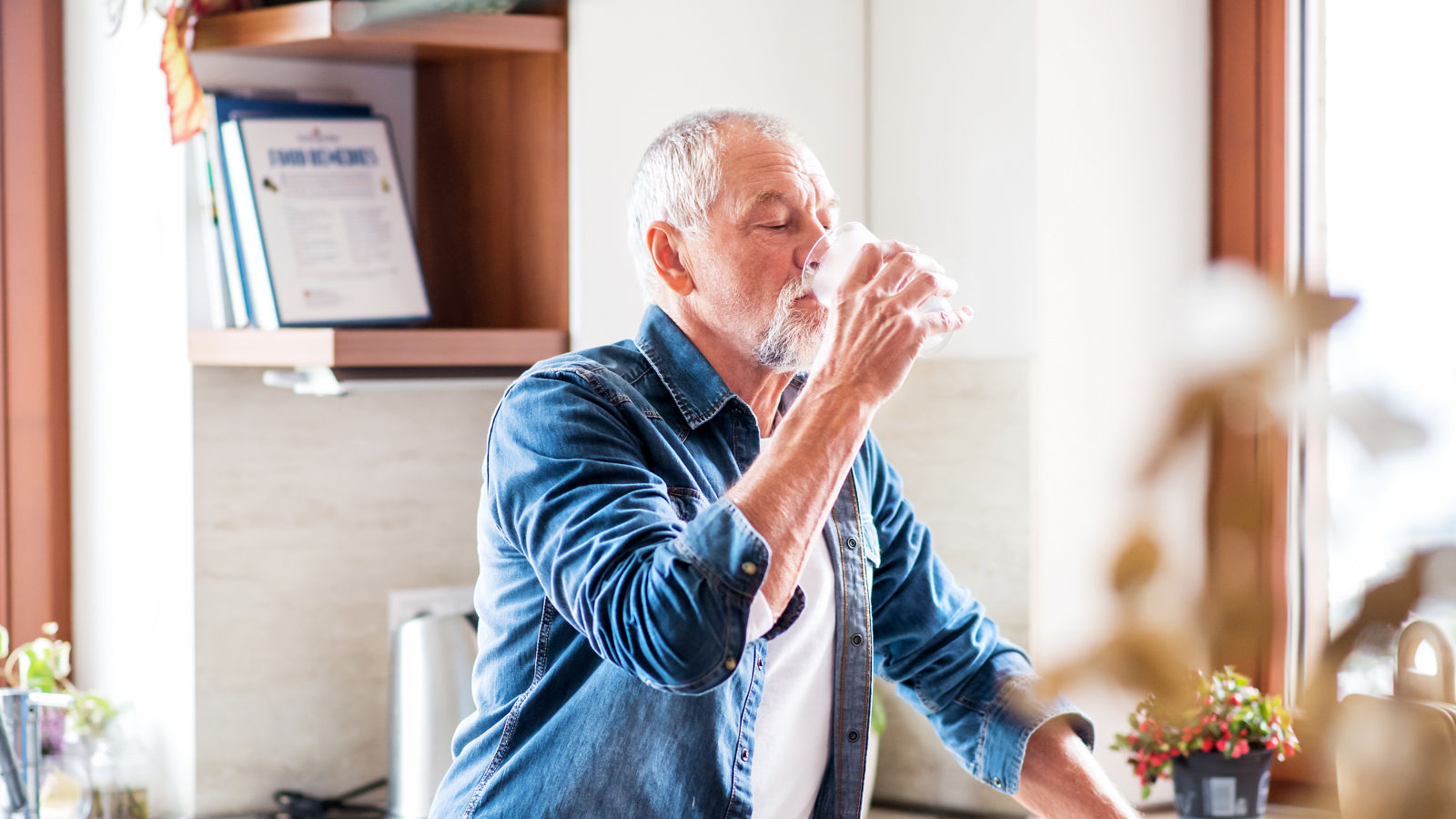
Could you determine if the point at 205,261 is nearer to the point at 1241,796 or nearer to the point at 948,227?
the point at 948,227

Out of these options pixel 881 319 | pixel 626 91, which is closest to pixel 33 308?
pixel 626 91

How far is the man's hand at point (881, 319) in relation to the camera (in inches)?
29.3

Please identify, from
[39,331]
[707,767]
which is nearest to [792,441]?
[707,767]

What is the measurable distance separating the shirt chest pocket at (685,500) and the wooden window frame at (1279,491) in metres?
0.79

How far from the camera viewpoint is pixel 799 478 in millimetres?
818

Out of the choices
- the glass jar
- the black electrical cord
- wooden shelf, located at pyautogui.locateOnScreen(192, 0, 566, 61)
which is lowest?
the black electrical cord

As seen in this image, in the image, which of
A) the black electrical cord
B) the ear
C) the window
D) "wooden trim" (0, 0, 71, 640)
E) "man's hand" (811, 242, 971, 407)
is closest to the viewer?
the window

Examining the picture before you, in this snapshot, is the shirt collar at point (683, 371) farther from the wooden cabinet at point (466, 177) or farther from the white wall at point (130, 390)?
the white wall at point (130, 390)

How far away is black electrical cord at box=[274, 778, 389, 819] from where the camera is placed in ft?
5.73

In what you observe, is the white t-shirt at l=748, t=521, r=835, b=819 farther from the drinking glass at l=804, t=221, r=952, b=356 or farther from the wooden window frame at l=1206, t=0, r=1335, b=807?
the wooden window frame at l=1206, t=0, r=1335, b=807

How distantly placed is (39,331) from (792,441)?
1.47 meters

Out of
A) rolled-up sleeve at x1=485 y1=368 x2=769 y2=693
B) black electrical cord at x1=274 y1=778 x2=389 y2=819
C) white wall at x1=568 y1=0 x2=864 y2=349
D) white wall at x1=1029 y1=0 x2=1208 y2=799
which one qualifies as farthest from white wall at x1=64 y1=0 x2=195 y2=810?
white wall at x1=1029 y1=0 x2=1208 y2=799

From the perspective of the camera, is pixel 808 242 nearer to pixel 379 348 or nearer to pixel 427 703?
pixel 379 348

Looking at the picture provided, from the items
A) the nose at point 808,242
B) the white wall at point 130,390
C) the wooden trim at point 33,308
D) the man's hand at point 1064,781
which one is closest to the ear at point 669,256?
the nose at point 808,242
